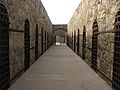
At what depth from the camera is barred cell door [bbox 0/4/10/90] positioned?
3.95 meters

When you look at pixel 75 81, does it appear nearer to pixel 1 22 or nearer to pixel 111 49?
pixel 111 49

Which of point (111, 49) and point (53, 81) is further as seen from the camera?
point (53, 81)

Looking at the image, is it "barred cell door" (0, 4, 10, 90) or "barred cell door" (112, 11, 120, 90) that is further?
"barred cell door" (112, 11, 120, 90)

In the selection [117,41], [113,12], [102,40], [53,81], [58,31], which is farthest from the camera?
[58,31]

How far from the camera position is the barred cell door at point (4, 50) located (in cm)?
395

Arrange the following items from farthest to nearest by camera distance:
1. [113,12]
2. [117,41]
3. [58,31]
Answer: [58,31], [113,12], [117,41]

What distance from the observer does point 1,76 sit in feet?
12.8

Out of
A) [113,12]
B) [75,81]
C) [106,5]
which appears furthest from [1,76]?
[106,5]

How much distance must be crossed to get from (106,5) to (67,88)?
2.51 metres

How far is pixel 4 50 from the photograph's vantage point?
13.6ft

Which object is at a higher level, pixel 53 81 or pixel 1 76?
pixel 1 76

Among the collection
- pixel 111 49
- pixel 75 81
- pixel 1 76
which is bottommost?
pixel 75 81

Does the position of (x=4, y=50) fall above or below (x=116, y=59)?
above

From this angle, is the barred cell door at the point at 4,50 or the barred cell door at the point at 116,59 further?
the barred cell door at the point at 116,59
